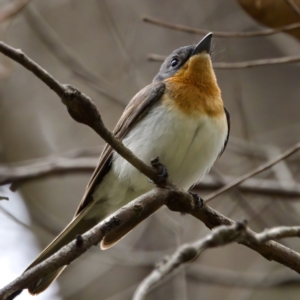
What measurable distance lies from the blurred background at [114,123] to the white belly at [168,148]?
90 cm

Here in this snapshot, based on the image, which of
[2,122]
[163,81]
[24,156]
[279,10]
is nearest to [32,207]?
[24,156]

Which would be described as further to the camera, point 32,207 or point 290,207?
point 32,207

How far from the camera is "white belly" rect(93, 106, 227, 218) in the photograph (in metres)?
3.24

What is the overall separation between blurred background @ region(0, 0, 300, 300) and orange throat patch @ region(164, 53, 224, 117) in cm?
80

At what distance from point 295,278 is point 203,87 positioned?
1912mm

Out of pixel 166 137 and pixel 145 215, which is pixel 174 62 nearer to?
pixel 166 137

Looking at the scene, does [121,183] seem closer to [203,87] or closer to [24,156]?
[203,87]

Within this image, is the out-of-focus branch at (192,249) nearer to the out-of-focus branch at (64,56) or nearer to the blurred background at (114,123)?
the blurred background at (114,123)

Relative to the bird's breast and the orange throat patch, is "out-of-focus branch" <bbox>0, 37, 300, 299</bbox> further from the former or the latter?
the orange throat patch

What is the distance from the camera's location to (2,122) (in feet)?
20.4

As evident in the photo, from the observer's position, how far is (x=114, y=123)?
5.84 meters

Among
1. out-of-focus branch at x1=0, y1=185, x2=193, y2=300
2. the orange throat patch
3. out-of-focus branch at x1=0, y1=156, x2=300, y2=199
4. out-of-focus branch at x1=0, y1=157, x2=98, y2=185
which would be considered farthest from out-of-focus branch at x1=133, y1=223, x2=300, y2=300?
out-of-focus branch at x1=0, y1=157, x2=98, y2=185

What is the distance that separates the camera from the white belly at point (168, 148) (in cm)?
324

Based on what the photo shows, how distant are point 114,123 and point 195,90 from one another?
7.93 feet
